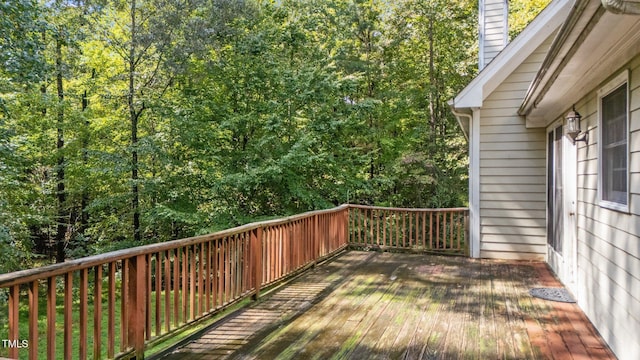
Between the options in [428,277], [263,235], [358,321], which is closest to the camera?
[358,321]

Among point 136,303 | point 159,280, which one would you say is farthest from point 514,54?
point 136,303

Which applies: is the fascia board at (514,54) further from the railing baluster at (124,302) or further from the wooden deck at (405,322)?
the railing baluster at (124,302)

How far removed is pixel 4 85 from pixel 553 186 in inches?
353

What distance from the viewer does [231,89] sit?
922 cm

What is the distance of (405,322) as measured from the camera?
3678 mm

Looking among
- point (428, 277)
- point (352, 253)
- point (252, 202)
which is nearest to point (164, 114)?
point (252, 202)

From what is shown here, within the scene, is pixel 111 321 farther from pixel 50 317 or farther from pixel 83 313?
pixel 50 317

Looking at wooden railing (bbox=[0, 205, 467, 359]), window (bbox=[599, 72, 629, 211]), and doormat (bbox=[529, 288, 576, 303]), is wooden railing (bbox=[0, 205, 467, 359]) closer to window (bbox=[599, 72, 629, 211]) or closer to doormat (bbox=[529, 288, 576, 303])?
doormat (bbox=[529, 288, 576, 303])

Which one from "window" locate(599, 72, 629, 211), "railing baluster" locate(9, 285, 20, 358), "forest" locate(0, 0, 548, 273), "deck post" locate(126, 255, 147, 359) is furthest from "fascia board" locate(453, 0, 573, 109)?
"railing baluster" locate(9, 285, 20, 358)

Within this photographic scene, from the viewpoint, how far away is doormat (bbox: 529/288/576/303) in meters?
4.40

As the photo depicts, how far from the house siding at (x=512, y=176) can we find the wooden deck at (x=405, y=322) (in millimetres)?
1077

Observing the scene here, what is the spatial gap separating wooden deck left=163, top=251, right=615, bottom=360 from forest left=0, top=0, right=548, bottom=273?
3853 millimetres

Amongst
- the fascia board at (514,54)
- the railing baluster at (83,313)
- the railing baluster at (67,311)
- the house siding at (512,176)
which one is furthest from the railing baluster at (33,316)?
the house siding at (512,176)

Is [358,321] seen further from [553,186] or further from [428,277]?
[553,186]
